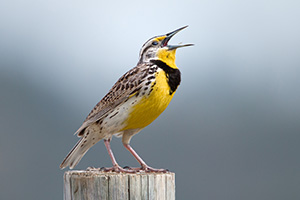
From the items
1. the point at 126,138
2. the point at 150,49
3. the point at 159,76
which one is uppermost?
the point at 150,49

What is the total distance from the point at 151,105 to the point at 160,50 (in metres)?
0.54

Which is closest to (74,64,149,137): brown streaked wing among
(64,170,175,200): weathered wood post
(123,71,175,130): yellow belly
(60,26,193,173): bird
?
(60,26,193,173): bird

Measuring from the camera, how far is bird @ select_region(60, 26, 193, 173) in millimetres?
3338

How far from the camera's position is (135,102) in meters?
3.34

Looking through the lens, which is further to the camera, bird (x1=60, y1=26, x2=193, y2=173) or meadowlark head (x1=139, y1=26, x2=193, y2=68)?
meadowlark head (x1=139, y1=26, x2=193, y2=68)

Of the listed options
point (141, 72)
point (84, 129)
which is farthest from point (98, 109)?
point (141, 72)

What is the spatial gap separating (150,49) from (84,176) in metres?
1.42

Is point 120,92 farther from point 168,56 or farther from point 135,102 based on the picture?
A: point 168,56

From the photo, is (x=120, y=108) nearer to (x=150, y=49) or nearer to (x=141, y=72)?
(x=141, y=72)

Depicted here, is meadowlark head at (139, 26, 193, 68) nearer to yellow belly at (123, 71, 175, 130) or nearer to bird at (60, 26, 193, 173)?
bird at (60, 26, 193, 173)

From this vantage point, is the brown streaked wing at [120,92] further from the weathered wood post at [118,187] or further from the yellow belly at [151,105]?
the weathered wood post at [118,187]

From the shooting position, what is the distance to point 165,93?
3387mm

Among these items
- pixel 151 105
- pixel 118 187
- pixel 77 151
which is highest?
pixel 151 105

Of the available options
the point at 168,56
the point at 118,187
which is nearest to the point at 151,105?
the point at 168,56
